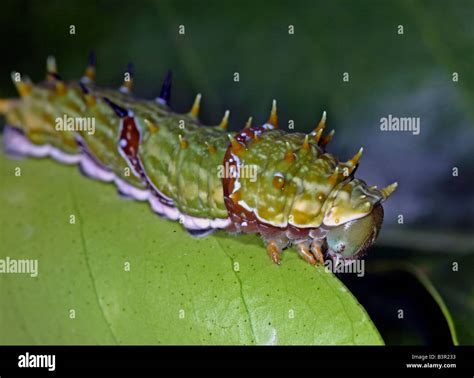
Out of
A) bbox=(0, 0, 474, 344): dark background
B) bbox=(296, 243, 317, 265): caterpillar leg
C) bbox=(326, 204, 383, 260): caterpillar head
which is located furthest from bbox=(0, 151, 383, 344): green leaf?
bbox=(0, 0, 474, 344): dark background

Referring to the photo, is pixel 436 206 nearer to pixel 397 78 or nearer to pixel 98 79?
pixel 397 78

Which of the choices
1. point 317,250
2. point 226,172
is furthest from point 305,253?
point 226,172

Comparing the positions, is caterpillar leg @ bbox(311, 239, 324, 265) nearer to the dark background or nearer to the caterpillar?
the caterpillar

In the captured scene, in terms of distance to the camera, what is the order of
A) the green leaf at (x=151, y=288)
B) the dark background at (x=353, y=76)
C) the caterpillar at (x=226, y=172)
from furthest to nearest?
1. the dark background at (x=353, y=76)
2. the caterpillar at (x=226, y=172)
3. the green leaf at (x=151, y=288)

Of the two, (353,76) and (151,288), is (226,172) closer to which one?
(151,288)

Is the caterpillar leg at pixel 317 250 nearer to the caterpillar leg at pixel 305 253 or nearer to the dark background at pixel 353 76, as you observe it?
the caterpillar leg at pixel 305 253

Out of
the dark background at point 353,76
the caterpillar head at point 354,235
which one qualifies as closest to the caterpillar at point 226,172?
the caterpillar head at point 354,235

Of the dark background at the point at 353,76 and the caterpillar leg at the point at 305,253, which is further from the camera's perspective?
the dark background at the point at 353,76
